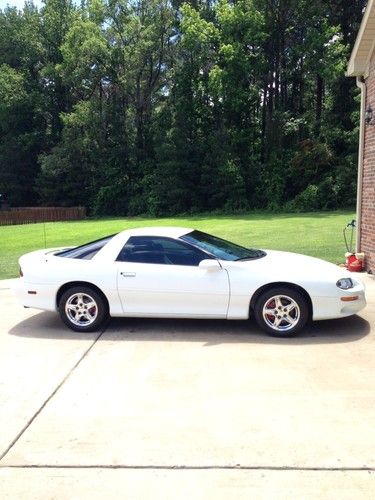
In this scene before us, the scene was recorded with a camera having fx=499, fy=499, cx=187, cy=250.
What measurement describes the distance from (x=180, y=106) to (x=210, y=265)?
3337 centimetres

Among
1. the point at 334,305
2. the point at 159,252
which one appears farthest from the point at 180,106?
the point at 334,305

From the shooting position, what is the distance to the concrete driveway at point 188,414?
121 inches

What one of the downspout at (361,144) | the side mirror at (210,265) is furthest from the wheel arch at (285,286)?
the downspout at (361,144)

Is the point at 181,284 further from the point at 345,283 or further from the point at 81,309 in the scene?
the point at 345,283

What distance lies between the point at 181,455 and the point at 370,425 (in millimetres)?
1449

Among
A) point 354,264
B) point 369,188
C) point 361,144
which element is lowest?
point 354,264

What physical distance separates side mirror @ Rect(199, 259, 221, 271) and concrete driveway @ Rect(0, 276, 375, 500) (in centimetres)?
83

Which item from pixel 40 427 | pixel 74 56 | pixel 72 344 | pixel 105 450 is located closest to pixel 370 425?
pixel 105 450

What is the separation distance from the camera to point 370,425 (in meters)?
3.72

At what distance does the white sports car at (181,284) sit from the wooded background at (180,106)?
27519 mm

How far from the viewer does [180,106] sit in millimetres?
37531

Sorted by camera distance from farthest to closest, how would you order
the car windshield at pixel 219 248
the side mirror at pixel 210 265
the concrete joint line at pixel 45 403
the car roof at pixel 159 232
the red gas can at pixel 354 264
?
the red gas can at pixel 354 264
the car roof at pixel 159 232
the car windshield at pixel 219 248
the side mirror at pixel 210 265
the concrete joint line at pixel 45 403

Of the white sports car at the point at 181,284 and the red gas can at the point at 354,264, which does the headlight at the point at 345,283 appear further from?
the red gas can at the point at 354,264

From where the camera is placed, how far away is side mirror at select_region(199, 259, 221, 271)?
6035mm
